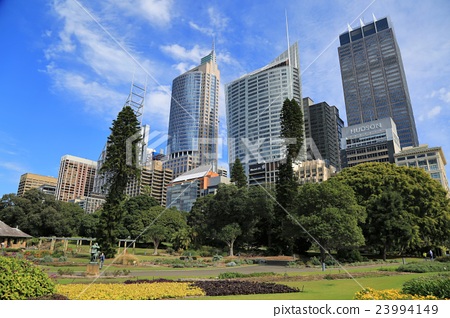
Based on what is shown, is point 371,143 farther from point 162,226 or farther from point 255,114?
point 162,226

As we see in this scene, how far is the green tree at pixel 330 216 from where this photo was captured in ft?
87.2

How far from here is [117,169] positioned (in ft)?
116

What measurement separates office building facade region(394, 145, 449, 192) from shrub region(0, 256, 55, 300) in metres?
114

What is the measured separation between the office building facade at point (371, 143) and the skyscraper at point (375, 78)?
5467 cm

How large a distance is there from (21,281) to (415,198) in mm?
42093

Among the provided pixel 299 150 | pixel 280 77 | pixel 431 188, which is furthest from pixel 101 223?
pixel 280 77

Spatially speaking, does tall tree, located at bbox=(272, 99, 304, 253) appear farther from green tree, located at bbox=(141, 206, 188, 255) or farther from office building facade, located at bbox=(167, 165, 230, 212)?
office building facade, located at bbox=(167, 165, 230, 212)

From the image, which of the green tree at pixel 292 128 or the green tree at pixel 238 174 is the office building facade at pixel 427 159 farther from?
the green tree at pixel 292 128

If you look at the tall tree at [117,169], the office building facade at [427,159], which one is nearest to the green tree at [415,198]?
the tall tree at [117,169]

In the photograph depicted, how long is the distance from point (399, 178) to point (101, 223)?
36596mm

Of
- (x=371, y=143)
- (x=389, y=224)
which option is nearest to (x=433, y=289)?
(x=389, y=224)

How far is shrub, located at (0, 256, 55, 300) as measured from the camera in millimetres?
7277
